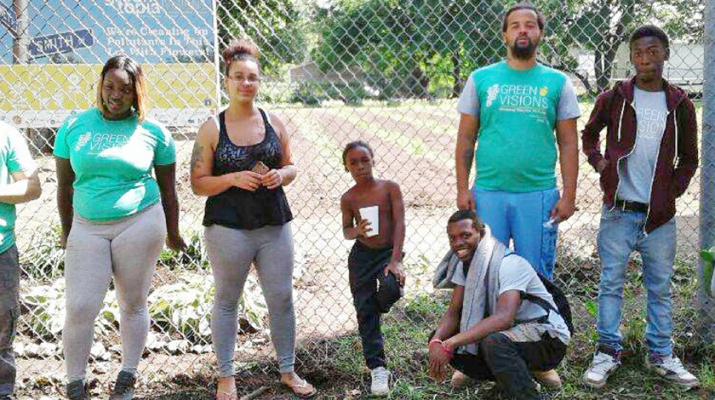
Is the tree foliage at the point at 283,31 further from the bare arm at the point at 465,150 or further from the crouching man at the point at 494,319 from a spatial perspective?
the crouching man at the point at 494,319

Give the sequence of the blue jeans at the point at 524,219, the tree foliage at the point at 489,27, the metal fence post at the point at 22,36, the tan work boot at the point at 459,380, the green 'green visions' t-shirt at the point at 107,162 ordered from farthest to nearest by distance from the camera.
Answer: the tree foliage at the point at 489,27
the metal fence post at the point at 22,36
the tan work boot at the point at 459,380
the blue jeans at the point at 524,219
the green 'green visions' t-shirt at the point at 107,162

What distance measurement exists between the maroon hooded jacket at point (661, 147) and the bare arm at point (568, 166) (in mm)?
292

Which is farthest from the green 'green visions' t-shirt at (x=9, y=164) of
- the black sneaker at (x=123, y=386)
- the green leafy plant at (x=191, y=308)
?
the green leafy plant at (x=191, y=308)

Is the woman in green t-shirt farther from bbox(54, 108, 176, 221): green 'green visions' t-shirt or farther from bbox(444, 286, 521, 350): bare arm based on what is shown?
bbox(444, 286, 521, 350): bare arm

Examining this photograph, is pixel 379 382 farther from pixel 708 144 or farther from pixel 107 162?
pixel 708 144

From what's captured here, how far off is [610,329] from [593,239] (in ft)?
8.96

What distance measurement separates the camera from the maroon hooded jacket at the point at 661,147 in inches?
155

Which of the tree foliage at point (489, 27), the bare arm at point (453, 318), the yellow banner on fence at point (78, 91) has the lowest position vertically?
the bare arm at point (453, 318)

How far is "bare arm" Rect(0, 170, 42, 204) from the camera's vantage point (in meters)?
3.59

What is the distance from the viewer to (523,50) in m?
3.71

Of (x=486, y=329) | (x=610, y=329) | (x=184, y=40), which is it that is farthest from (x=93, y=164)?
(x=610, y=329)

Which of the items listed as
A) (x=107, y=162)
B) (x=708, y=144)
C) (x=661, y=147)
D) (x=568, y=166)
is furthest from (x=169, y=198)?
(x=708, y=144)

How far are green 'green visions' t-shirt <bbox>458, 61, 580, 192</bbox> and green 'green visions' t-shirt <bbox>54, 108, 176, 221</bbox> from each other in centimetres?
166

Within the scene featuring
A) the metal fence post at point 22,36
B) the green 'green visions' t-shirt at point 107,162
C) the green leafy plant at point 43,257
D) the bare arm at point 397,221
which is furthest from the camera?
the green leafy plant at point 43,257
